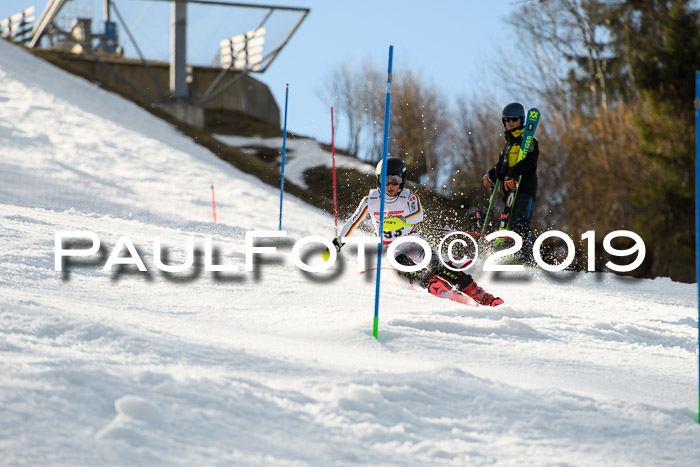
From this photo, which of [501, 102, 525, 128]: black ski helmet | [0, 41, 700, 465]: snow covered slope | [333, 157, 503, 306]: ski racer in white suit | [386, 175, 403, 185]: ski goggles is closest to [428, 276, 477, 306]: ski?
[333, 157, 503, 306]: ski racer in white suit

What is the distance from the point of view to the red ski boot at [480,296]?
237 inches

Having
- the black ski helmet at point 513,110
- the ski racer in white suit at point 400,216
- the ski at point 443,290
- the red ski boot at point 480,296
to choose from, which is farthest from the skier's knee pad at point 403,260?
the black ski helmet at point 513,110

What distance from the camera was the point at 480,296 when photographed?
6078 mm

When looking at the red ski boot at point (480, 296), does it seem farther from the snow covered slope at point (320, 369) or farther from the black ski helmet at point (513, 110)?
the black ski helmet at point (513, 110)

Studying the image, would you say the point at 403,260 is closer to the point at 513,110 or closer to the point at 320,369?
the point at 513,110

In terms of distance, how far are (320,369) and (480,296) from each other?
2739 mm

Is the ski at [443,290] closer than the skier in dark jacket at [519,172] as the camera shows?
Yes

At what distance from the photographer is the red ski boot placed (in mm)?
6016

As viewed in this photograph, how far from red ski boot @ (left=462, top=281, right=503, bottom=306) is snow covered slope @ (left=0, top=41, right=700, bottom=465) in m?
0.15

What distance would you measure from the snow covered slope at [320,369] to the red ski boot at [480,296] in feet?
0.50

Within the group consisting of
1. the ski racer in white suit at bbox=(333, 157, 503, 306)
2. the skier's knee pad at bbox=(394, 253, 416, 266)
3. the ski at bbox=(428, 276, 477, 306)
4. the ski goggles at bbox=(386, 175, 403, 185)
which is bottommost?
the ski at bbox=(428, 276, 477, 306)

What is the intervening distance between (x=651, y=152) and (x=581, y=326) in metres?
21.0

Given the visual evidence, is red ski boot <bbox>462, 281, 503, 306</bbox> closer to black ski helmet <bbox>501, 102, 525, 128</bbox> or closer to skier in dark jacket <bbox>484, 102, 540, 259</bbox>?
skier in dark jacket <bbox>484, 102, 540, 259</bbox>

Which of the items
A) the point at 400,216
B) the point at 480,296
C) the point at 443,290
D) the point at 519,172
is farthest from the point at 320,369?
the point at 519,172
